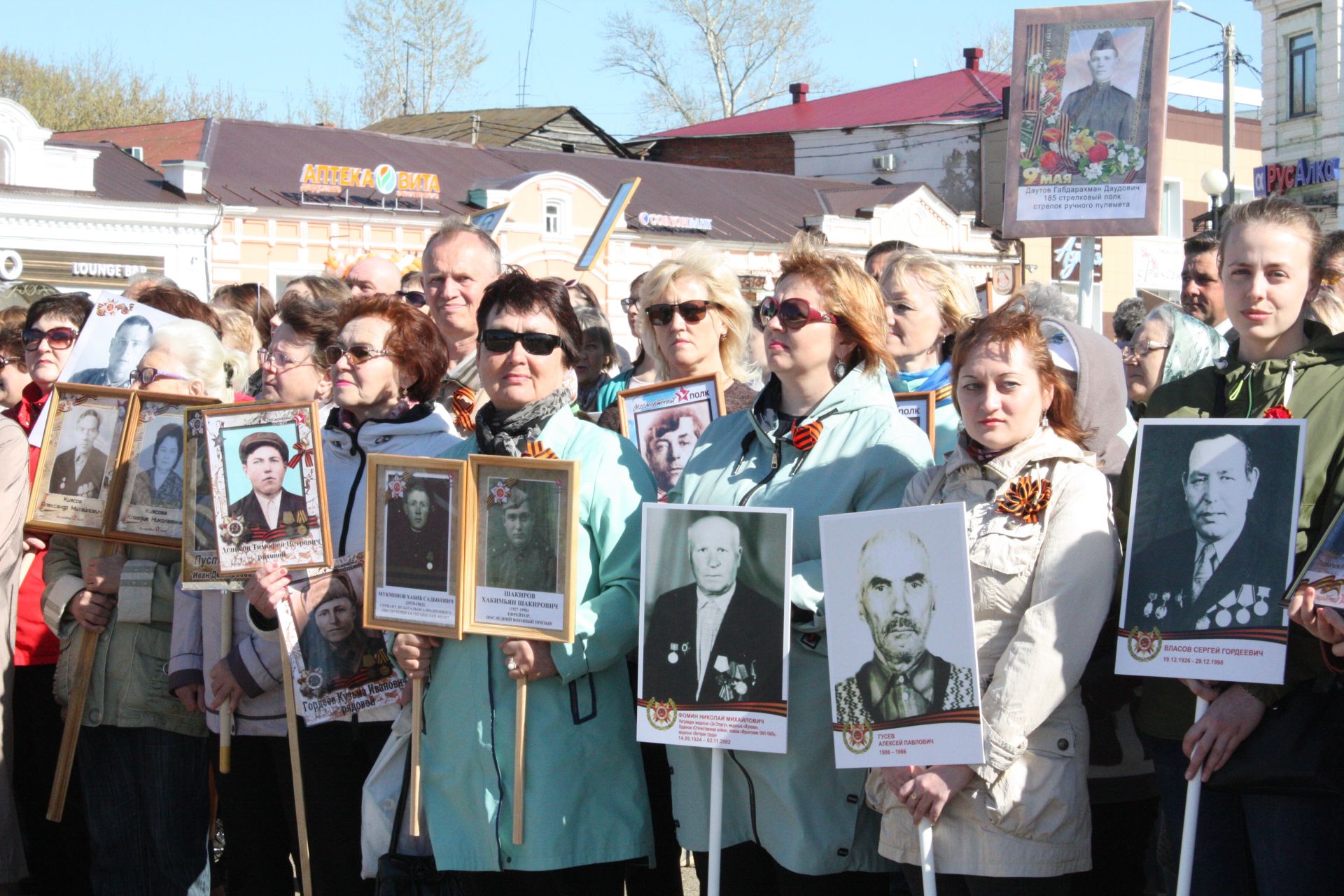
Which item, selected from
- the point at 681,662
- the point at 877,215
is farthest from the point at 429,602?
the point at 877,215

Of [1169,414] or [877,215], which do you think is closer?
[1169,414]

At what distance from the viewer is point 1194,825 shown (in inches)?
125

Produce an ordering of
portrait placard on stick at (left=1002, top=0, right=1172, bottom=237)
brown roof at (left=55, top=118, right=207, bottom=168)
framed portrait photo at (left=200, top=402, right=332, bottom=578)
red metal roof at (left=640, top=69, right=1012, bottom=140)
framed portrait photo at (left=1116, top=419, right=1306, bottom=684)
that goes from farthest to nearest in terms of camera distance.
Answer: red metal roof at (left=640, top=69, right=1012, bottom=140) → brown roof at (left=55, top=118, right=207, bottom=168) → portrait placard on stick at (left=1002, top=0, right=1172, bottom=237) → framed portrait photo at (left=200, top=402, right=332, bottom=578) → framed portrait photo at (left=1116, top=419, right=1306, bottom=684)

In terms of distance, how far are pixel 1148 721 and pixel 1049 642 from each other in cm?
44

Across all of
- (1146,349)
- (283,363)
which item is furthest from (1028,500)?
(1146,349)

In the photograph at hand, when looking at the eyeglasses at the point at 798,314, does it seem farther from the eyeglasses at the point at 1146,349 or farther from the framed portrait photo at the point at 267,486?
the eyeglasses at the point at 1146,349

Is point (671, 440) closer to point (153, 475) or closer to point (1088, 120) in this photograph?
point (153, 475)

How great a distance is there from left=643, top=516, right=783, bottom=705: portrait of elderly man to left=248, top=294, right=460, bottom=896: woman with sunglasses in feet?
3.29

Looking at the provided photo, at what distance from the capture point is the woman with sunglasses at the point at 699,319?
4734 mm

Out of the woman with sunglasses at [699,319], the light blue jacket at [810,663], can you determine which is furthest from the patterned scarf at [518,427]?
the woman with sunglasses at [699,319]

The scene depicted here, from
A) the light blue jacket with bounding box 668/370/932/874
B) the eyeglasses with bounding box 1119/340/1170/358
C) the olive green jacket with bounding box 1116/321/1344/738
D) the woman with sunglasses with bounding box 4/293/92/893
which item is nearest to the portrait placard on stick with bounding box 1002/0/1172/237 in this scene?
the eyeglasses with bounding box 1119/340/1170/358

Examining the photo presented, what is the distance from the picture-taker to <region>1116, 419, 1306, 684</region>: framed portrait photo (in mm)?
3088

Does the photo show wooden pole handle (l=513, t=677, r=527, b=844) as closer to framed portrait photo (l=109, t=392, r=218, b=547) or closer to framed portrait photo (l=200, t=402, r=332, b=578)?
framed portrait photo (l=200, t=402, r=332, b=578)

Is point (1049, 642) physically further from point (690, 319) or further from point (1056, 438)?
point (690, 319)
